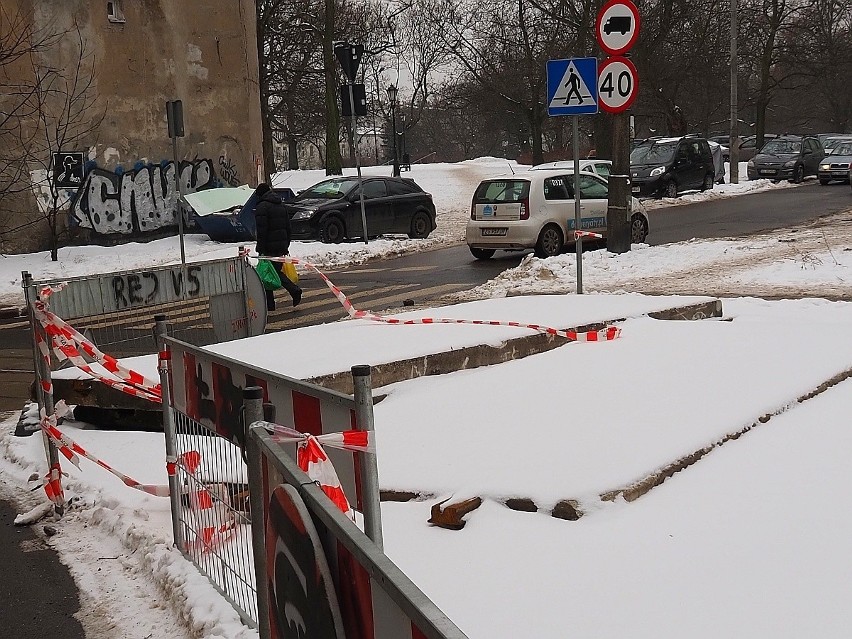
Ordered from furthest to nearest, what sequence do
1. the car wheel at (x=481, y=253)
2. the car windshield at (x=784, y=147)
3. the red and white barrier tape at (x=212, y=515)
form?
the car windshield at (x=784, y=147)
the car wheel at (x=481, y=253)
the red and white barrier tape at (x=212, y=515)

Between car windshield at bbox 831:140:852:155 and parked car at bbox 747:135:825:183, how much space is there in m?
0.61

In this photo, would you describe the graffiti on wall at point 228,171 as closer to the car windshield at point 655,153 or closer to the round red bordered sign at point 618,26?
the car windshield at point 655,153

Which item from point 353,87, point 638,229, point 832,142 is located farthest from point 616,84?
point 832,142

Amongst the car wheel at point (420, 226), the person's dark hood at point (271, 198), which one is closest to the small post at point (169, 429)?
the person's dark hood at point (271, 198)

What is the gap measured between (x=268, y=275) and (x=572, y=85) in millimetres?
5051

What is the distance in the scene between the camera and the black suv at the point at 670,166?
30500 millimetres

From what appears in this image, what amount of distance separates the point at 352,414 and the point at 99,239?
22868mm

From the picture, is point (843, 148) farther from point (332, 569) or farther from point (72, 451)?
point (332, 569)

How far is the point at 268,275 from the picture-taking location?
13984 mm

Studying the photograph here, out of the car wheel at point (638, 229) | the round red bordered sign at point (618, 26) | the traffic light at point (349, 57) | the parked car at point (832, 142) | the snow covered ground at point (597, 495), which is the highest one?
the traffic light at point (349, 57)

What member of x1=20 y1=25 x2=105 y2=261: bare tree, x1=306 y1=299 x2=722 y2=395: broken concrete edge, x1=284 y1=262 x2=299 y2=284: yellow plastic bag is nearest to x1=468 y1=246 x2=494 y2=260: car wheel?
x1=284 y1=262 x2=299 y2=284: yellow plastic bag

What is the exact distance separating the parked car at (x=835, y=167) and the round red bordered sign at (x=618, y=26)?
25.3 m

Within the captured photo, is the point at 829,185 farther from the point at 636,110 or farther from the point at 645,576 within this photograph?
the point at 645,576

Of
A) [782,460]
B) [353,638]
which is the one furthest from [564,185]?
[353,638]
